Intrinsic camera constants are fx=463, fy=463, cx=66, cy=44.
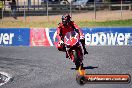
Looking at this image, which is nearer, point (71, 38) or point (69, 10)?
point (71, 38)

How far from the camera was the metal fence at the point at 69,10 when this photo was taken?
3906cm

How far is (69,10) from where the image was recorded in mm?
39125

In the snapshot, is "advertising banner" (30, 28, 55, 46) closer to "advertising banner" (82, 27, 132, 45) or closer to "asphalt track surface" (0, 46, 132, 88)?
"asphalt track surface" (0, 46, 132, 88)

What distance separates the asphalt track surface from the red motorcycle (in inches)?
30.9

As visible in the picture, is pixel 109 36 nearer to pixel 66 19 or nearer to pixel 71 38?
pixel 71 38

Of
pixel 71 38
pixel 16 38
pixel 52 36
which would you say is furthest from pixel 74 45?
pixel 16 38

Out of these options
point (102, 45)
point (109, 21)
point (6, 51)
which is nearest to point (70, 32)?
point (6, 51)

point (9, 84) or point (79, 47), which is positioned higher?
point (79, 47)

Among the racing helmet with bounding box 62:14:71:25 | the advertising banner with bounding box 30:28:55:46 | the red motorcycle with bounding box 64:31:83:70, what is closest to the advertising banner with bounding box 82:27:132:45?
the advertising banner with bounding box 30:28:55:46

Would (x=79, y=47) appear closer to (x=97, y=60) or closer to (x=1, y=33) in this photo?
(x=97, y=60)

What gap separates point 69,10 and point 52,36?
1134cm

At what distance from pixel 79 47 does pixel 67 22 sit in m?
0.91

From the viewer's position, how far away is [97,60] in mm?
20766

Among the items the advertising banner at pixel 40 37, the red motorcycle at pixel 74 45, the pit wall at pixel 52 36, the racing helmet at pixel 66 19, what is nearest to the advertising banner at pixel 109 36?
the pit wall at pixel 52 36
